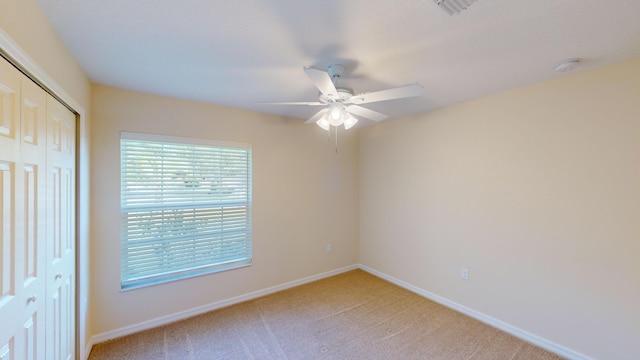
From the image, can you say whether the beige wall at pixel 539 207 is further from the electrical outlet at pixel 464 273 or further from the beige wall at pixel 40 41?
the beige wall at pixel 40 41

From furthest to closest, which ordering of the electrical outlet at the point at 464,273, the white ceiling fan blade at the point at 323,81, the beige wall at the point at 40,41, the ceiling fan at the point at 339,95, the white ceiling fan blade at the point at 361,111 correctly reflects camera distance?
the electrical outlet at the point at 464,273
the white ceiling fan blade at the point at 361,111
the ceiling fan at the point at 339,95
the white ceiling fan blade at the point at 323,81
the beige wall at the point at 40,41

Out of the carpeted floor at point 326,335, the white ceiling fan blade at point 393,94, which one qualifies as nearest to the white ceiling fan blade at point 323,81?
the white ceiling fan blade at point 393,94

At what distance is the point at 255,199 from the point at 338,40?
2.21 m

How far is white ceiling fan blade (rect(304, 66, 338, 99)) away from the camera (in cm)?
151

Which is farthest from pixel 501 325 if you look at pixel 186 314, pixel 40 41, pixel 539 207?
pixel 40 41

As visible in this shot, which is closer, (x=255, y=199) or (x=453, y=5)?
(x=453, y=5)

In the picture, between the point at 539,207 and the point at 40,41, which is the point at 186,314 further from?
the point at 539,207

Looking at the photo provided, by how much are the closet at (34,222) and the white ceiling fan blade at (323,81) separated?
54.8 inches

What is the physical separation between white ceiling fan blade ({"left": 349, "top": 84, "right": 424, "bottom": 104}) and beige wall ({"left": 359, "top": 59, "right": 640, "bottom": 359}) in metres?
1.50

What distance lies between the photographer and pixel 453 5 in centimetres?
130

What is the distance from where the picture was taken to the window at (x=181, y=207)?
2.54 meters

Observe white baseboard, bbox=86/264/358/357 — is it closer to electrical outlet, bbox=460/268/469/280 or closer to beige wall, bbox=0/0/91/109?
electrical outlet, bbox=460/268/469/280

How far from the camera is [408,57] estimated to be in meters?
1.86

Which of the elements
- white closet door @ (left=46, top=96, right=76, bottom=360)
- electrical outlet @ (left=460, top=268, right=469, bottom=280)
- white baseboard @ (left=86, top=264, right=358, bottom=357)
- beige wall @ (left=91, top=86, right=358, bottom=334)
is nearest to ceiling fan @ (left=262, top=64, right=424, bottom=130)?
beige wall @ (left=91, top=86, right=358, bottom=334)
